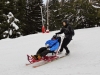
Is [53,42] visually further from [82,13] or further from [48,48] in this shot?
[82,13]

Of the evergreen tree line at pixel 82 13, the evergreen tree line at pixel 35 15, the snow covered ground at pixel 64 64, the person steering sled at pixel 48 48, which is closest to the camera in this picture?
the snow covered ground at pixel 64 64

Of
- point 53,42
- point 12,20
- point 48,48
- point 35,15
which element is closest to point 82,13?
point 12,20

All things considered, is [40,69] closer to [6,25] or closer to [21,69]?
[21,69]

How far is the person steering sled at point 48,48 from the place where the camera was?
797 cm

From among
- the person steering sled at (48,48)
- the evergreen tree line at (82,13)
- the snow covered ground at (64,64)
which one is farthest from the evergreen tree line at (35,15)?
the person steering sled at (48,48)

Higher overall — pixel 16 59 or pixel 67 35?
pixel 67 35

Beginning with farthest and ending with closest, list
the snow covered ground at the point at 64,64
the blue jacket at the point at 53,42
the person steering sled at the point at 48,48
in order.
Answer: the blue jacket at the point at 53,42, the person steering sled at the point at 48,48, the snow covered ground at the point at 64,64

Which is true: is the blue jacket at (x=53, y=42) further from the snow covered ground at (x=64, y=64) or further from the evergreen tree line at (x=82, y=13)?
the evergreen tree line at (x=82, y=13)

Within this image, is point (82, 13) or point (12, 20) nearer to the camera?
point (82, 13)

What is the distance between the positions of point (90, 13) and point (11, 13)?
1081cm

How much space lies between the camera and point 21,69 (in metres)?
7.77

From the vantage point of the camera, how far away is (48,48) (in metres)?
8.38

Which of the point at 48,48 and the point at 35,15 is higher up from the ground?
the point at 48,48

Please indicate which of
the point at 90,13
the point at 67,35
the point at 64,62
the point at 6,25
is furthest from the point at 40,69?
the point at 6,25
